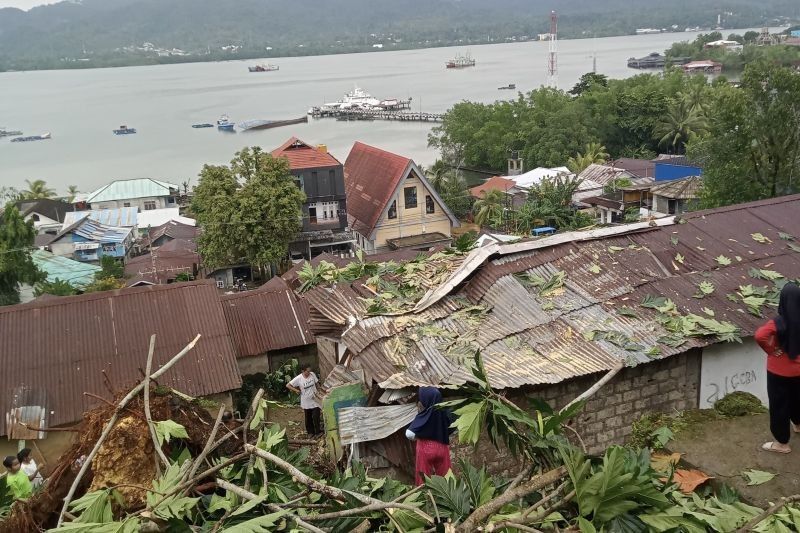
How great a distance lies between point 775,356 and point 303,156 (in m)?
24.7

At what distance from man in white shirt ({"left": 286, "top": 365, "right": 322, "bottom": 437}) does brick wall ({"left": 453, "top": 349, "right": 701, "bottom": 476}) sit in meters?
2.63

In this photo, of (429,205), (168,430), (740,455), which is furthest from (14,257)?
(740,455)

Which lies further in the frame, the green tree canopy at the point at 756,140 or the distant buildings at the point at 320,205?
the distant buildings at the point at 320,205

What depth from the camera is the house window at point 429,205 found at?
27.4m

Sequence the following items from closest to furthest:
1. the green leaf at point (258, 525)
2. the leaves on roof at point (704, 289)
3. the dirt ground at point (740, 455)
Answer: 1. the green leaf at point (258, 525)
2. the dirt ground at point (740, 455)
3. the leaves on roof at point (704, 289)

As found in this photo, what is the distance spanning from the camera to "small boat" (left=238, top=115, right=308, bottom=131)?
84.4 m

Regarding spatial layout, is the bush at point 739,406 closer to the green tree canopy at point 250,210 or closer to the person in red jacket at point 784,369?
the person in red jacket at point 784,369

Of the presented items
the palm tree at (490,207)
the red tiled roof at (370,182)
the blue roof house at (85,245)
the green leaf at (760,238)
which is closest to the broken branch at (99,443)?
the green leaf at (760,238)

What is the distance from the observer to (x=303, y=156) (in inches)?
1082

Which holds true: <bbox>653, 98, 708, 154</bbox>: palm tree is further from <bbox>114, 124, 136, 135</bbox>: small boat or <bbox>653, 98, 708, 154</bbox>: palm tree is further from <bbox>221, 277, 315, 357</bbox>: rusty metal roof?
<bbox>114, 124, 136, 135</bbox>: small boat

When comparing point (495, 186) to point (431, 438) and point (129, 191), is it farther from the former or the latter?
point (431, 438)

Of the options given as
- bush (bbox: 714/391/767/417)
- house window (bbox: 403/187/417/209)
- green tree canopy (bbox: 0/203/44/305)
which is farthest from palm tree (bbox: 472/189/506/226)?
bush (bbox: 714/391/767/417)

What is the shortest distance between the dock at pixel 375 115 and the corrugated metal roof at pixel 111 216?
1936 inches

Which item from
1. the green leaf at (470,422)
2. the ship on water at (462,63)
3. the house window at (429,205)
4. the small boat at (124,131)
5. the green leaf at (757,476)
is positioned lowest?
the house window at (429,205)
